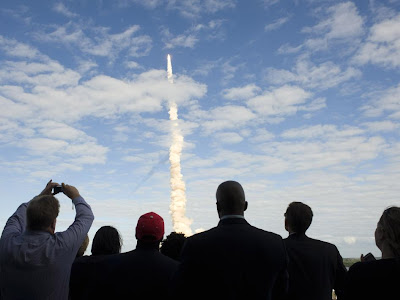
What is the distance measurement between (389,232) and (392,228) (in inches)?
2.4

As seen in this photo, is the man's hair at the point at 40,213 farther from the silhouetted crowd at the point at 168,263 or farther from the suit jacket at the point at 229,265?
the suit jacket at the point at 229,265

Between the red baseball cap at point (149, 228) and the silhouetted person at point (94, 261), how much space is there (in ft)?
3.08

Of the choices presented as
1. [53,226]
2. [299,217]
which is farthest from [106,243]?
[299,217]

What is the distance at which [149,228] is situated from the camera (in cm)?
578

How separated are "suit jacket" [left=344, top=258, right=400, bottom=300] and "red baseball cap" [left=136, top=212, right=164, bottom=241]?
2.56 m

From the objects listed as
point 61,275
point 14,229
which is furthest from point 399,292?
point 14,229

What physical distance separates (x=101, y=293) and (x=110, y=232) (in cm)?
160

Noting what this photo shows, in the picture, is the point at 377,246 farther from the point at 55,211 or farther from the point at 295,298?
the point at 55,211

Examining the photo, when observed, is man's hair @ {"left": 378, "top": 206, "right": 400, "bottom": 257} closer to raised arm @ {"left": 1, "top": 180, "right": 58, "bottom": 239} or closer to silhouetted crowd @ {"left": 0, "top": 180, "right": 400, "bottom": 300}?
silhouetted crowd @ {"left": 0, "top": 180, "right": 400, "bottom": 300}

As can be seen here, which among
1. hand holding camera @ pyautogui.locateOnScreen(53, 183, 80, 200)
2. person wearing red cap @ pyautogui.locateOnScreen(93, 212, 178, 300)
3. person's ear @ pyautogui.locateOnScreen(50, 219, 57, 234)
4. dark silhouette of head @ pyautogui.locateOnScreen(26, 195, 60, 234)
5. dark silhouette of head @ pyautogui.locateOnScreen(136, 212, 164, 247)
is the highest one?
hand holding camera @ pyautogui.locateOnScreen(53, 183, 80, 200)

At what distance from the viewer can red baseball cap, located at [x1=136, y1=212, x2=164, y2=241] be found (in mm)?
5770

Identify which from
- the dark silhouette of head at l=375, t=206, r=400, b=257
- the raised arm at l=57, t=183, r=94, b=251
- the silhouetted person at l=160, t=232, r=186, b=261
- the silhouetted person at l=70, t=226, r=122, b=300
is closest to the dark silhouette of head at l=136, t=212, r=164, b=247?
the raised arm at l=57, t=183, r=94, b=251

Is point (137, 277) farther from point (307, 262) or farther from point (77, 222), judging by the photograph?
point (307, 262)

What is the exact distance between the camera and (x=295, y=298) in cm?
677
